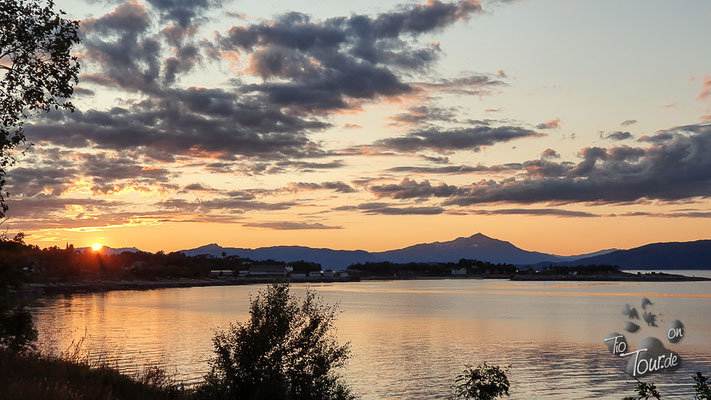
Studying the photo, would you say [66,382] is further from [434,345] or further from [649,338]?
[434,345]

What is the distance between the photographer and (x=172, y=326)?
118m

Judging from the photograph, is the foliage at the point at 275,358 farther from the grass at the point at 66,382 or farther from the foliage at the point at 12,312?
the foliage at the point at 12,312

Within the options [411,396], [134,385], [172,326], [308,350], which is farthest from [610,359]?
[172,326]

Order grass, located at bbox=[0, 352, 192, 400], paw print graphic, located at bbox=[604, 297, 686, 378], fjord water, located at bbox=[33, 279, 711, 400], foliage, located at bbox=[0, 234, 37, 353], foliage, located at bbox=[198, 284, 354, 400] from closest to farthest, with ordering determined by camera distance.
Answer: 1. paw print graphic, located at bbox=[604, 297, 686, 378]
2. grass, located at bbox=[0, 352, 192, 400]
3. foliage, located at bbox=[0, 234, 37, 353]
4. foliage, located at bbox=[198, 284, 354, 400]
5. fjord water, located at bbox=[33, 279, 711, 400]

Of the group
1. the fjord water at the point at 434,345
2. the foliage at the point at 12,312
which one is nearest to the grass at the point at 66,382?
the foliage at the point at 12,312

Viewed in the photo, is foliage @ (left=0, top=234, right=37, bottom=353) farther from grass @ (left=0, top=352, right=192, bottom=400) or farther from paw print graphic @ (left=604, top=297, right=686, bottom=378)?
paw print graphic @ (left=604, top=297, right=686, bottom=378)

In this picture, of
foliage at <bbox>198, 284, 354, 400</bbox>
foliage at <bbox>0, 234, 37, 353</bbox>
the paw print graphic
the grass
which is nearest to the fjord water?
the paw print graphic

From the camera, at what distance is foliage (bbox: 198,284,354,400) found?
3647 cm

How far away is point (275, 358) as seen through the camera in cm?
3769

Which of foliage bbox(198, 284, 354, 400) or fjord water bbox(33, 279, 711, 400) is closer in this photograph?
foliage bbox(198, 284, 354, 400)

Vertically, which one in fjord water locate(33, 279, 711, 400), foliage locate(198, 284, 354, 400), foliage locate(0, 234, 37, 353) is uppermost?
foliage locate(0, 234, 37, 353)

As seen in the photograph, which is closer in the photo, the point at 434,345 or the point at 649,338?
the point at 649,338

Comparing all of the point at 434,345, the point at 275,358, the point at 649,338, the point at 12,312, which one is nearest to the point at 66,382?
the point at 12,312

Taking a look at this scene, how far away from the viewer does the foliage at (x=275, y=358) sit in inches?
1436
